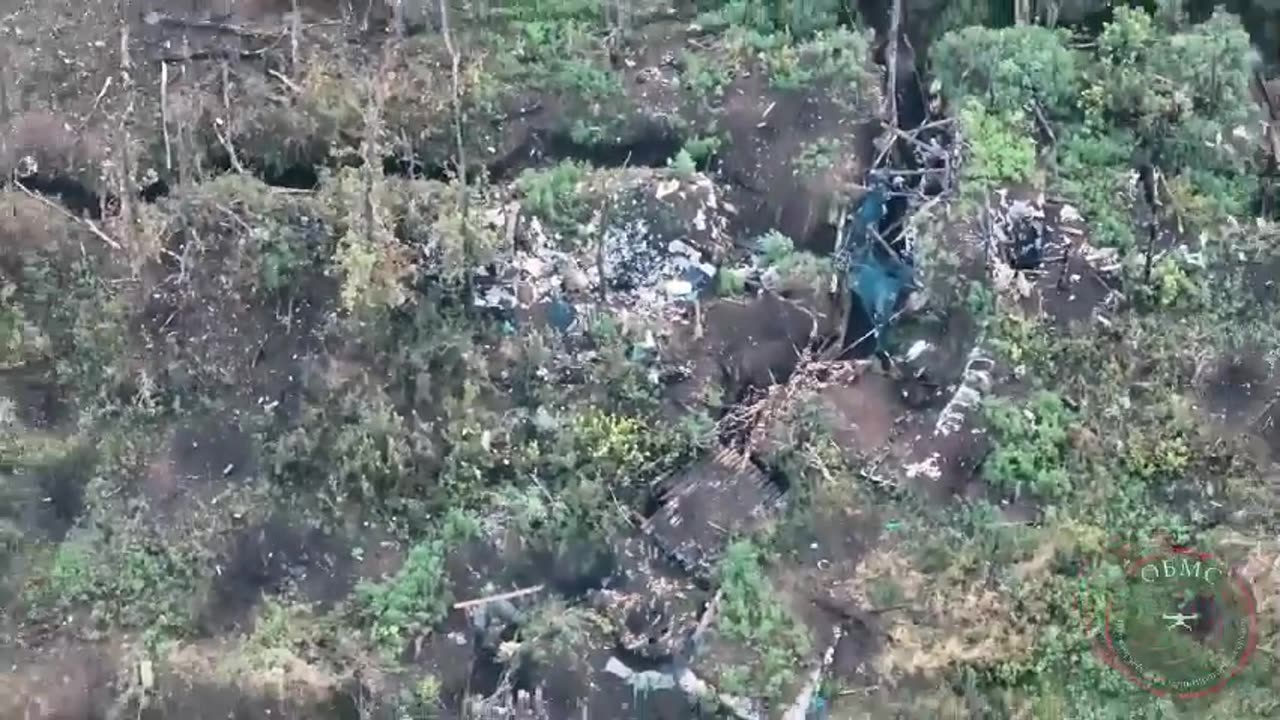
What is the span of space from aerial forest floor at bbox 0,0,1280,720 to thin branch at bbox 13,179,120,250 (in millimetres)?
18

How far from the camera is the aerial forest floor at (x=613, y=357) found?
6348 millimetres

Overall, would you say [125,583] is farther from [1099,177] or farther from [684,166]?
[1099,177]

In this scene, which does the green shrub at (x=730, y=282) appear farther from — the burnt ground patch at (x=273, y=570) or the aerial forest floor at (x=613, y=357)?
the burnt ground patch at (x=273, y=570)

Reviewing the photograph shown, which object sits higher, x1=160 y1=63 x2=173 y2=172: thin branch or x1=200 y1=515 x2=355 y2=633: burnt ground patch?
x1=160 y1=63 x2=173 y2=172: thin branch

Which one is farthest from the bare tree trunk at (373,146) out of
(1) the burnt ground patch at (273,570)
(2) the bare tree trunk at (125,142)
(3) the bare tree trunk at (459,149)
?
(1) the burnt ground patch at (273,570)

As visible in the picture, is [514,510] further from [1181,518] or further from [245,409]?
[1181,518]

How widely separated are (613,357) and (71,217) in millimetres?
2864

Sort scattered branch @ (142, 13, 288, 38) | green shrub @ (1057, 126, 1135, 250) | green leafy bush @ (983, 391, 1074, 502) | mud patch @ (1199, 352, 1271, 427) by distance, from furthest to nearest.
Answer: scattered branch @ (142, 13, 288, 38) < green shrub @ (1057, 126, 1135, 250) < mud patch @ (1199, 352, 1271, 427) < green leafy bush @ (983, 391, 1074, 502)

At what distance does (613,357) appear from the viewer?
663 cm

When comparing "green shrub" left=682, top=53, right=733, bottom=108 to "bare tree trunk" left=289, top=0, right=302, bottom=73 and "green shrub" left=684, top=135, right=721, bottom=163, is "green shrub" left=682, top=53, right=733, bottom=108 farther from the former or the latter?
"bare tree trunk" left=289, top=0, right=302, bottom=73

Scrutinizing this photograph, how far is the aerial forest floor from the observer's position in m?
6.35

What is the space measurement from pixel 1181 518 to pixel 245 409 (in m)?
4.53

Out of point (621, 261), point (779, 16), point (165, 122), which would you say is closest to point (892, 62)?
point (779, 16)

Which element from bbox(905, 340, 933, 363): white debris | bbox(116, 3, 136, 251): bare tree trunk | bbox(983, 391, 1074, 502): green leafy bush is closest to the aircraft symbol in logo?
bbox(983, 391, 1074, 502): green leafy bush
